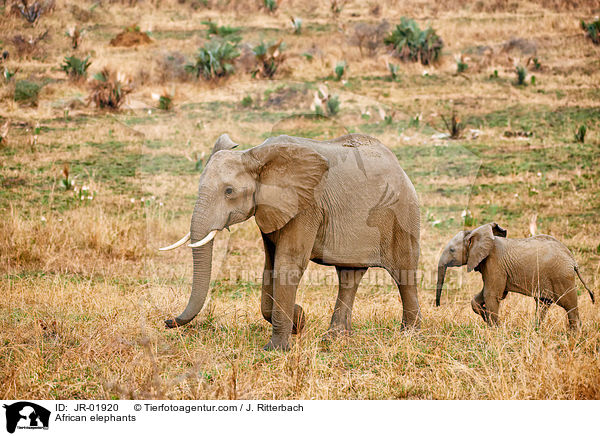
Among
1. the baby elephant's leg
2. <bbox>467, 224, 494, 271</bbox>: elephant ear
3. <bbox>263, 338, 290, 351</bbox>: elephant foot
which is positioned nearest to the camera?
<bbox>263, 338, 290, 351</bbox>: elephant foot

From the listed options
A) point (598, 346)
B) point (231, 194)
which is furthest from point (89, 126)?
point (598, 346)

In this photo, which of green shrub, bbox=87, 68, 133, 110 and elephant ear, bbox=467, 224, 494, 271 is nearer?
elephant ear, bbox=467, 224, 494, 271

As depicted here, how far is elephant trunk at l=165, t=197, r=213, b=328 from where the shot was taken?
5.49 metres

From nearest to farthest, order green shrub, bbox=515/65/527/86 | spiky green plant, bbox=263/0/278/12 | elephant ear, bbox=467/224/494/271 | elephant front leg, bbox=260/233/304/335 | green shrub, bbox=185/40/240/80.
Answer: elephant front leg, bbox=260/233/304/335
elephant ear, bbox=467/224/494/271
green shrub, bbox=515/65/527/86
green shrub, bbox=185/40/240/80
spiky green plant, bbox=263/0/278/12

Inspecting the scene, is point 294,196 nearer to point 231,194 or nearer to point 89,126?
point 231,194

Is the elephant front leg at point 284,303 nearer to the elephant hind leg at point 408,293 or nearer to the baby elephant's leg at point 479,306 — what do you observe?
the elephant hind leg at point 408,293

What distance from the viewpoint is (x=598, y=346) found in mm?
6285

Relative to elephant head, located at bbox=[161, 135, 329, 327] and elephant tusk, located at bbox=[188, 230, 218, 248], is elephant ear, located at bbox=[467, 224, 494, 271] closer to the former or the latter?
elephant head, located at bbox=[161, 135, 329, 327]

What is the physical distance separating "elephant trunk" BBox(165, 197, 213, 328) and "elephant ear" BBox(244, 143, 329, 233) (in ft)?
1.51

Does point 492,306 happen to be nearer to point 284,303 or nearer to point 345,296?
point 345,296

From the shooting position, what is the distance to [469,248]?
6668mm

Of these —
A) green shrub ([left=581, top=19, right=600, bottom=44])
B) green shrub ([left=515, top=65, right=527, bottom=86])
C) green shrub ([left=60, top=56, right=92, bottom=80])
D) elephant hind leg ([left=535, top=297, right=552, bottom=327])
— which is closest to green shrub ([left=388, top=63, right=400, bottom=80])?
green shrub ([left=515, top=65, right=527, bottom=86])

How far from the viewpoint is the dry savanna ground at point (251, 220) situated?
5.64 meters
